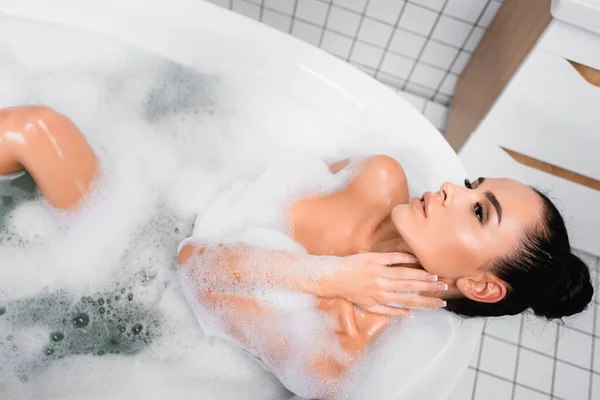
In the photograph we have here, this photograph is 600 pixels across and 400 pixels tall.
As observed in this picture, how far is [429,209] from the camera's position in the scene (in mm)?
1035

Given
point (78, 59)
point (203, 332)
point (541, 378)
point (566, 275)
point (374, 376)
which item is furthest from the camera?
point (541, 378)

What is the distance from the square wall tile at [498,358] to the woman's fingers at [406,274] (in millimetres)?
804

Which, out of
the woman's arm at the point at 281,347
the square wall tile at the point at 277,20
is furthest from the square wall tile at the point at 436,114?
the woman's arm at the point at 281,347

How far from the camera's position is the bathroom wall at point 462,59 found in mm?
1682

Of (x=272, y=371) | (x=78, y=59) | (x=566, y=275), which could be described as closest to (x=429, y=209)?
(x=566, y=275)

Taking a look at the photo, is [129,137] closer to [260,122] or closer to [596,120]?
[260,122]

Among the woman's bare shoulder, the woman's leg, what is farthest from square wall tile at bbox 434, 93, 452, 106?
the woman's leg

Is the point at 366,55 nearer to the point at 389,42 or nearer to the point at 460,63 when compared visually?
the point at 389,42

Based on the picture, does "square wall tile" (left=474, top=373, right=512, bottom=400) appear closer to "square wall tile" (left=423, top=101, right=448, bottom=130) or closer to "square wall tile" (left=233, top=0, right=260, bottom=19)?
"square wall tile" (left=423, top=101, right=448, bottom=130)

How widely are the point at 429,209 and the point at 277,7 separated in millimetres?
1054

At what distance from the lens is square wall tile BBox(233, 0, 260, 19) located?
5.94 feet

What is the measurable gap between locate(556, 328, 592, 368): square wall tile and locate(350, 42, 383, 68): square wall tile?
1.10 metres

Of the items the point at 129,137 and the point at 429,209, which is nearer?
the point at 429,209

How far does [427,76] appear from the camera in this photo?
1.93 meters
